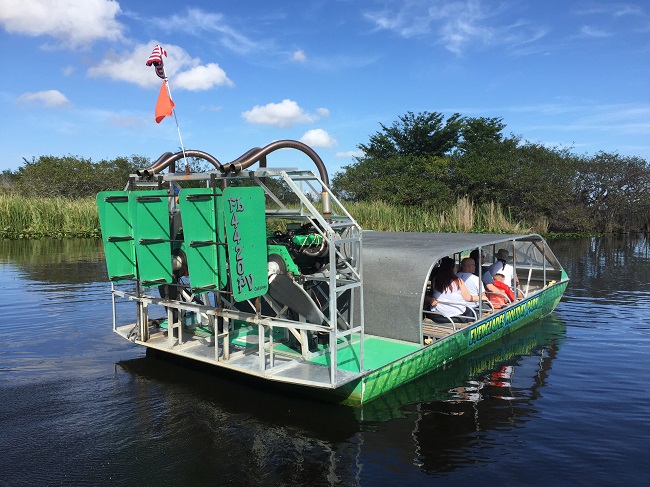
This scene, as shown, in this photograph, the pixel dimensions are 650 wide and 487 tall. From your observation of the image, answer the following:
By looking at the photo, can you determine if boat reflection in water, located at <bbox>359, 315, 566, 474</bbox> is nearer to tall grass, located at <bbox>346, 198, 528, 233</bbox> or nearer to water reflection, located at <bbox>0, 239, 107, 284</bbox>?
water reflection, located at <bbox>0, 239, 107, 284</bbox>

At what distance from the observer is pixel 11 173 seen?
65.2 metres

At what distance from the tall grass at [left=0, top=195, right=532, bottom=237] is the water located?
1680 centimetres

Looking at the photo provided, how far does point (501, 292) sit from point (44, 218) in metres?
29.1

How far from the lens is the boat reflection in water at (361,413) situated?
607 centimetres

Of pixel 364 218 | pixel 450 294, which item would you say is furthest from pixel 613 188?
pixel 450 294

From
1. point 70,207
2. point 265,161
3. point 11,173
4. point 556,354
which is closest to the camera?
point 265,161

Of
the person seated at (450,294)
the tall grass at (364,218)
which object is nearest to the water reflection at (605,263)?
the tall grass at (364,218)

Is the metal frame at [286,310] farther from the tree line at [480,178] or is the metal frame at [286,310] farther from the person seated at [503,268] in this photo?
the tree line at [480,178]

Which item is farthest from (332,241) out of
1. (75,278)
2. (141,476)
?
(75,278)

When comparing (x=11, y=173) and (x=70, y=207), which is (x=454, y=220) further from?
(x=11, y=173)

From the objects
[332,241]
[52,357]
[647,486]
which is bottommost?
[647,486]

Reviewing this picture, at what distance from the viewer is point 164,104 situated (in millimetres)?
8195

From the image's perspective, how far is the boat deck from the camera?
22.4 feet

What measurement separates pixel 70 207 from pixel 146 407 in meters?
28.7
